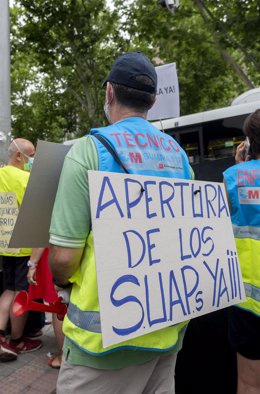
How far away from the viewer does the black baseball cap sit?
1479mm

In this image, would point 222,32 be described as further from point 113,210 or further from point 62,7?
point 113,210

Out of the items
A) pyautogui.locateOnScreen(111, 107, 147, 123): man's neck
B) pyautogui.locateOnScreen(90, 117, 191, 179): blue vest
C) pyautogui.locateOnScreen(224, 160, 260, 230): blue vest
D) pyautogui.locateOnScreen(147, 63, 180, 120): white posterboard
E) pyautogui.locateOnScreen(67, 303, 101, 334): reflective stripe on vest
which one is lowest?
pyautogui.locateOnScreen(67, 303, 101, 334): reflective stripe on vest

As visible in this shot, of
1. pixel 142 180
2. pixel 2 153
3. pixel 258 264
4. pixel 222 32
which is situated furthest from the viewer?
pixel 222 32

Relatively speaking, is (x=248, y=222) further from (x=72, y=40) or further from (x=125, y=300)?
(x=72, y=40)

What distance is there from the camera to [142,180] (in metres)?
1.37

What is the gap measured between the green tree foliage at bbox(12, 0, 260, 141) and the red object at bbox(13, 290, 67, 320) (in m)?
9.65

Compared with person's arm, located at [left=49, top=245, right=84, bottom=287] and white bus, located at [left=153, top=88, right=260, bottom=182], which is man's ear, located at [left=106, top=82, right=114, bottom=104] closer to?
person's arm, located at [left=49, top=245, right=84, bottom=287]

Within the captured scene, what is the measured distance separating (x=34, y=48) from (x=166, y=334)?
45.0 feet

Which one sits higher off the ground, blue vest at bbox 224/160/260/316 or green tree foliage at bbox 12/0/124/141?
green tree foliage at bbox 12/0/124/141

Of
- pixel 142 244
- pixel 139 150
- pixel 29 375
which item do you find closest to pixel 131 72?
pixel 139 150

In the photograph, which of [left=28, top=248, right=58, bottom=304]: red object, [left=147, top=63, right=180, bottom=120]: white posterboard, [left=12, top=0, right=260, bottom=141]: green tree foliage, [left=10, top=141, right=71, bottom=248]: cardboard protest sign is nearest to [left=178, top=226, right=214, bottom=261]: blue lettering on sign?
[left=10, top=141, right=71, bottom=248]: cardboard protest sign

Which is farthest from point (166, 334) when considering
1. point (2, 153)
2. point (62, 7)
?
point (62, 7)

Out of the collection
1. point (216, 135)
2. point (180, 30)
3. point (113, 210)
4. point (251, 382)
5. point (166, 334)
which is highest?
point (180, 30)

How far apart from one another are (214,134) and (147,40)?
529 cm
